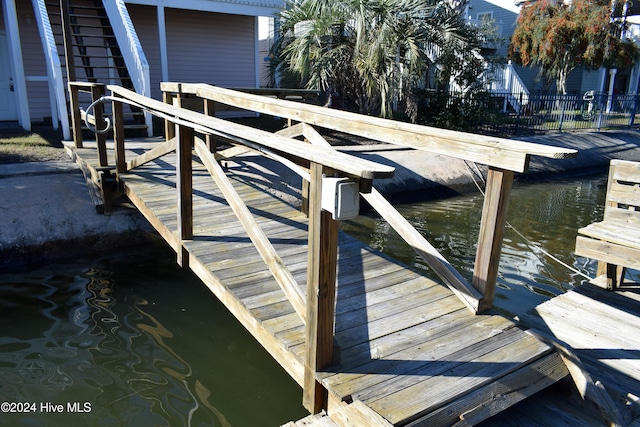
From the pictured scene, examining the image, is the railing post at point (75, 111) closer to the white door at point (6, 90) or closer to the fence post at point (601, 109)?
the white door at point (6, 90)

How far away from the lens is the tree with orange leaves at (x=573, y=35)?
1792 centimetres

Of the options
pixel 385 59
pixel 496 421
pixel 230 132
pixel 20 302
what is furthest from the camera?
pixel 385 59

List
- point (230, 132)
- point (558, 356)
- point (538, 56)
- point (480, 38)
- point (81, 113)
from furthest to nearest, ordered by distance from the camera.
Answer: point (538, 56) → point (480, 38) → point (81, 113) → point (230, 132) → point (558, 356)

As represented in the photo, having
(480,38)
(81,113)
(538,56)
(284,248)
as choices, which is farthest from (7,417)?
(538,56)

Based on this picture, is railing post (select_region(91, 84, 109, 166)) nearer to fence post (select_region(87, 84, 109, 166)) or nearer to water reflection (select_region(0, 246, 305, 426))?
fence post (select_region(87, 84, 109, 166))

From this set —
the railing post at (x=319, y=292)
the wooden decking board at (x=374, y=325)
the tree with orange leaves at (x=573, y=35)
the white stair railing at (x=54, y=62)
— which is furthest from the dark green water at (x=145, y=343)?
the tree with orange leaves at (x=573, y=35)

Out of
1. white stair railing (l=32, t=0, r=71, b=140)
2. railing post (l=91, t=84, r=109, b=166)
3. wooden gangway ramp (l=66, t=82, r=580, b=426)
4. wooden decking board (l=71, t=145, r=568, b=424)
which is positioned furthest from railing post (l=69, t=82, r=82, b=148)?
wooden decking board (l=71, t=145, r=568, b=424)

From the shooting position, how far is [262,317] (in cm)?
325

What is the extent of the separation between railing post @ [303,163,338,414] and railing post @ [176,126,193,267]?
1.98 meters

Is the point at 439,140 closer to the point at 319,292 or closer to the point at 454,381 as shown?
the point at 319,292

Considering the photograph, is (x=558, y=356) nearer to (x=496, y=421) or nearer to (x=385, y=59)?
(x=496, y=421)

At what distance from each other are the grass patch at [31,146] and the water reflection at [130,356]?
2.73 m

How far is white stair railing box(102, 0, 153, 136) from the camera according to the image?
A: 8.45 meters

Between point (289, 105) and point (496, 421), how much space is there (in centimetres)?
300
